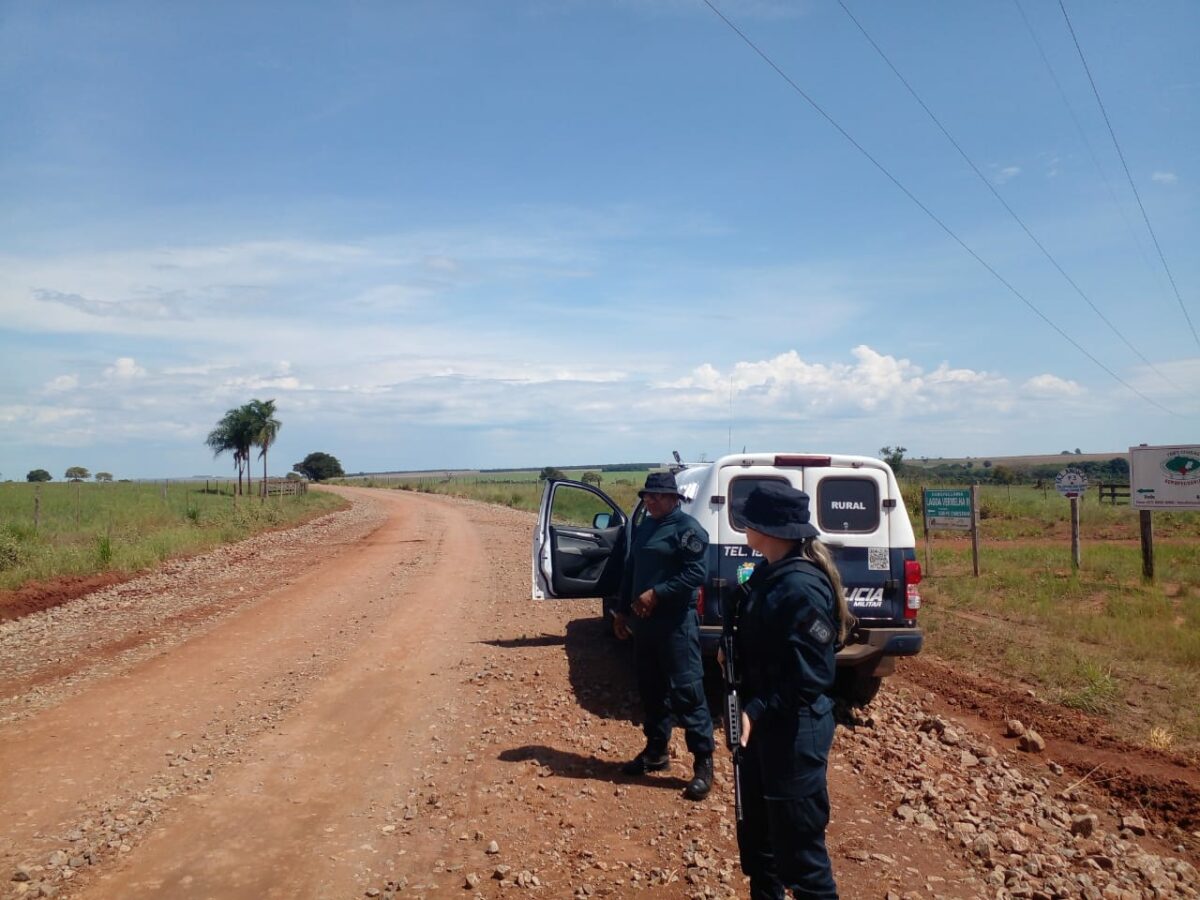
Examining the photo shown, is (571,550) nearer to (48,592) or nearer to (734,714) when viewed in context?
(734,714)

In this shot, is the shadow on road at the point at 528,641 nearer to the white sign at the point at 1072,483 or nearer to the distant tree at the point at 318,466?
the white sign at the point at 1072,483

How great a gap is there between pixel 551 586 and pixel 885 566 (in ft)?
11.2

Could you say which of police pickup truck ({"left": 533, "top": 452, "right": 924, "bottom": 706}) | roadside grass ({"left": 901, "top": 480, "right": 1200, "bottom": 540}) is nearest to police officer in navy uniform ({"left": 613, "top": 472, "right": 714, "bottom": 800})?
police pickup truck ({"left": 533, "top": 452, "right": 924, "bottom": 706})

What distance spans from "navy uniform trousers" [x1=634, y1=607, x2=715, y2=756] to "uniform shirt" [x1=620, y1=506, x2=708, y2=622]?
110 millimetres

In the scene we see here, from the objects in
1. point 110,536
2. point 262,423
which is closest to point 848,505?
point 110,536

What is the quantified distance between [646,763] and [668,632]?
0.89 metres

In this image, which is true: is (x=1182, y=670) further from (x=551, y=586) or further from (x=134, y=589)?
(x=134, y=589)

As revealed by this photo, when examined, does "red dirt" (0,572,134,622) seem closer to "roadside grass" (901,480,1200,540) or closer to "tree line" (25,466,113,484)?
"roadside grass" (901,480,1200,540)

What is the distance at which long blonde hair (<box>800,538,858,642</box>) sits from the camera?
3.56 m

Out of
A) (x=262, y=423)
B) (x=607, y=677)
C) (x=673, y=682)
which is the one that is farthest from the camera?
(x=262, y=423)

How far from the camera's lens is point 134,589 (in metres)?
13.9

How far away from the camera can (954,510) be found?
15992 millimetres

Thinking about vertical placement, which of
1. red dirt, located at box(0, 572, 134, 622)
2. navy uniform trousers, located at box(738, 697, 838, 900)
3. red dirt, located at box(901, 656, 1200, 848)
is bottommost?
red dirt, located at box(901, 656, 1200, 848)

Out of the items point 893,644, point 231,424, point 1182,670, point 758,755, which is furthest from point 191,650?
point 231,424
